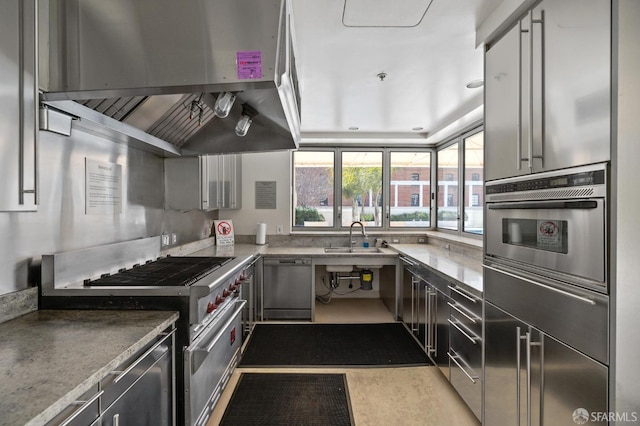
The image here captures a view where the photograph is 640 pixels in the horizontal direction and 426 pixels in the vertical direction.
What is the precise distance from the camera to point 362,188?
4.52 m

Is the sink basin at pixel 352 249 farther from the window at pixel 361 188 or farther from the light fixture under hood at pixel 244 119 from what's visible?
the light fixture under hood at pixel 244 119

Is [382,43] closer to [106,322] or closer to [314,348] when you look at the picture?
[106,322]

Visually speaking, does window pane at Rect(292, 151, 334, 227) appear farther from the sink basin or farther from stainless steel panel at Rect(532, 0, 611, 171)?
stainless steel panel at Rect(532, 0, 611, 171)

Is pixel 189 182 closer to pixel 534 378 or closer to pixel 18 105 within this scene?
pixel 18 105

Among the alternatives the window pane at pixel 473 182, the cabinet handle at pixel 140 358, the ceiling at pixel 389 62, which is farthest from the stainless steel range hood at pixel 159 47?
the window pane at pixel 473 182

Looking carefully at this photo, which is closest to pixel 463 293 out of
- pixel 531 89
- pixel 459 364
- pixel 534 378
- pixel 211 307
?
pixel 459 364

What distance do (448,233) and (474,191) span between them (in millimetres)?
808

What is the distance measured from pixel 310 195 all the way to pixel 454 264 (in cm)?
234

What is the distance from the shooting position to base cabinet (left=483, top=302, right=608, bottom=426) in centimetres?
110

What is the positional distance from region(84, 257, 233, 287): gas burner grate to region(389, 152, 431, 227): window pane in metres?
2.88

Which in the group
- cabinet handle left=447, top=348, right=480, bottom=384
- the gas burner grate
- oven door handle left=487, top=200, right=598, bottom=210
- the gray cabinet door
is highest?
oven door handle left=487, top=200, right=598, bottom=210

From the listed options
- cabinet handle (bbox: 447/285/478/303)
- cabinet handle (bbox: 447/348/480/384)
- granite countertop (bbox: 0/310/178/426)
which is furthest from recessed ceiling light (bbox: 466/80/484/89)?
granite countertop (bbox: 0/310/178/426)

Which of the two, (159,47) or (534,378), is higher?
(159,47)

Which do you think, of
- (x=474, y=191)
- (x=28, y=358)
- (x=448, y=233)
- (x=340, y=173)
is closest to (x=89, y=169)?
(x=28, y=358)
